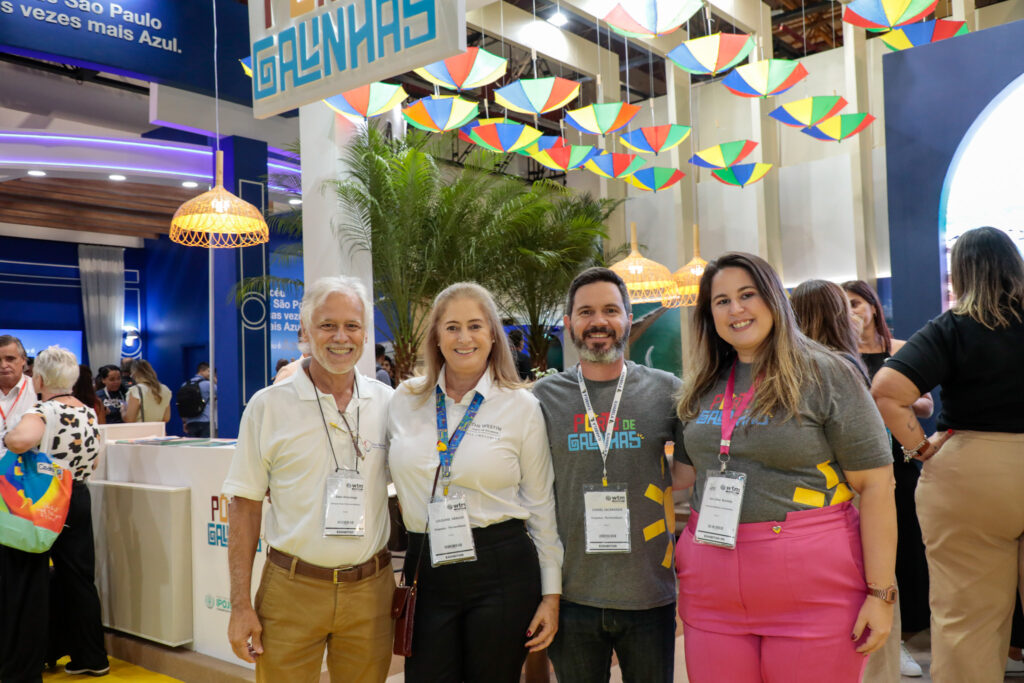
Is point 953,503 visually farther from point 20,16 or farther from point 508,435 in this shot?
point 20,16

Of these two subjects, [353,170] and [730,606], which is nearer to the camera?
[730,606]

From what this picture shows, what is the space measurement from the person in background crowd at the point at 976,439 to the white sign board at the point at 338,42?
5.84 ft

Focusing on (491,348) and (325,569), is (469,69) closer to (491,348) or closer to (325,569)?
(491,348)

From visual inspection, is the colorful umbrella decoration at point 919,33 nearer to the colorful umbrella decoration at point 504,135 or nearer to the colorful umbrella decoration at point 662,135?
the colorful umbrella decoration at point 662,135

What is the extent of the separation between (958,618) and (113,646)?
3696 mm

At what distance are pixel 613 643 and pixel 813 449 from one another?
2.23 ft

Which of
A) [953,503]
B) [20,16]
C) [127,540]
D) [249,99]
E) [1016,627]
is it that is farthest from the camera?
[249,99]

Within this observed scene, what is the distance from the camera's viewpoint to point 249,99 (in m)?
8.05

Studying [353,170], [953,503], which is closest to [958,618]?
[953,503]

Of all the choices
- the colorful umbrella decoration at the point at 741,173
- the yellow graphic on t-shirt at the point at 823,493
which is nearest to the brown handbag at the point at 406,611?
the yellow graphic on t-shirt at the point at 823,493

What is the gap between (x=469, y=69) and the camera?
604 centimetres

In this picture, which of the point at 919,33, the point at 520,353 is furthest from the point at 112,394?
the point at 919,33

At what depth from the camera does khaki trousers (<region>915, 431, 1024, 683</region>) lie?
250 centimetres

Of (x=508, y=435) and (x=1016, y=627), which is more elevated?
(x=508, y=435)
